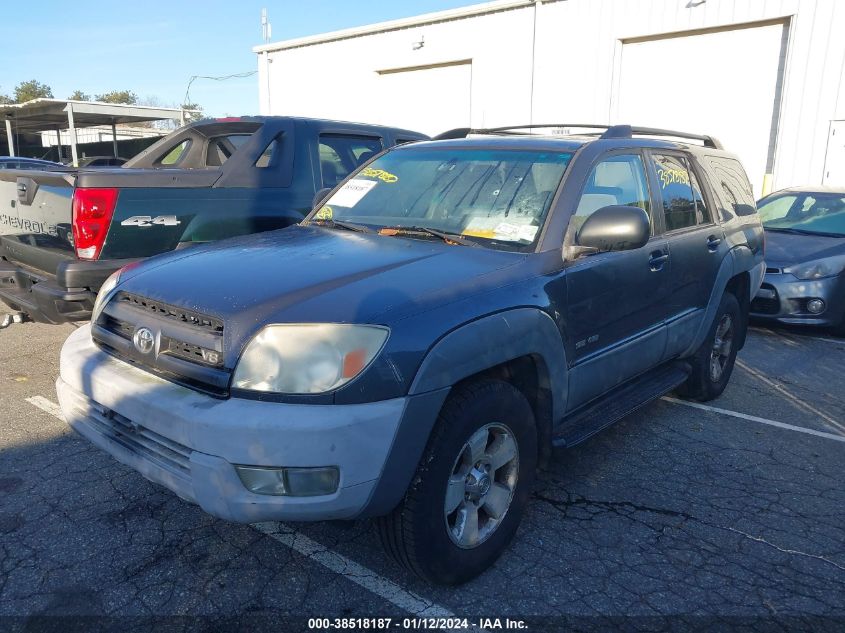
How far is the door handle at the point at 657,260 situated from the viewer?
12.3 feet

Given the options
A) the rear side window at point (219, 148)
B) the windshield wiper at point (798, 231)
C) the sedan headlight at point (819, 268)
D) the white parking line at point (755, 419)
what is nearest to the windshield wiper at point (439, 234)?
the white parking line at point (755, 419)

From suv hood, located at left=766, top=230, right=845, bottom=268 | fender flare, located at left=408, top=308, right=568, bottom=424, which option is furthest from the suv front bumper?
suv hood, located at left=766, top=230, right=845, bottom=268

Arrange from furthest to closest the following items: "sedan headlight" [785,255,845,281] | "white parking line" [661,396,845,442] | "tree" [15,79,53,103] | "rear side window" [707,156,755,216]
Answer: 1. "tree" [15,79,53,103]
2. "sedan headlight" [785,255,845,281]
3. "rear side window" [707,156,755,216]
4. "white parking line" [661,396,845,442]

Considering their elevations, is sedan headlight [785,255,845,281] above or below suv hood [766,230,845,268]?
below

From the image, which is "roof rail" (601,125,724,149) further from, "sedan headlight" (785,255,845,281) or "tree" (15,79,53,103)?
"tree" (15,79,53,103)

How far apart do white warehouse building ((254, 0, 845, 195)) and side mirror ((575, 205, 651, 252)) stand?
39.0ft

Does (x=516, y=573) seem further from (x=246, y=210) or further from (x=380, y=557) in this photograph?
(x=246, y=210)

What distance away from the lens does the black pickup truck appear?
4.41 m

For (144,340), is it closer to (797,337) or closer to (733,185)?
(733,185)

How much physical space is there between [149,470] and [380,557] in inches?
41.1

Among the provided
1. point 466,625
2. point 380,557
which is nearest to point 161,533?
point 380,557

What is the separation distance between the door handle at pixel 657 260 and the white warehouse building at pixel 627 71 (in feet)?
36.2

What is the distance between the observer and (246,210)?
5.27m

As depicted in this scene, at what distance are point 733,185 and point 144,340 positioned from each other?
4.42 meters
